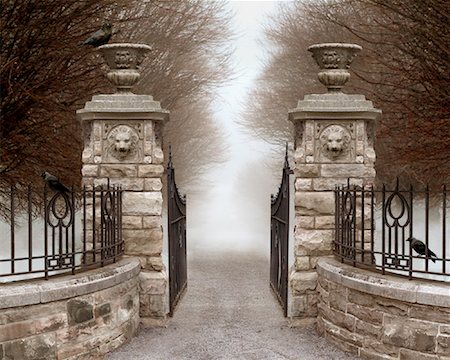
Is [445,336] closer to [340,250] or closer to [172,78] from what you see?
[340,250]

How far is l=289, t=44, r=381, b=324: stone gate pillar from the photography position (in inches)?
327

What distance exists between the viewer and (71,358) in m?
6.53

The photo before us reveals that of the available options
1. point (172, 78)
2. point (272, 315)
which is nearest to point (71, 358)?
point (272, 315)

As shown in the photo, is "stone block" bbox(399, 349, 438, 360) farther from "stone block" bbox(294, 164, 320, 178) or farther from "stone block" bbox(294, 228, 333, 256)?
"stone block" bbox(294, 164, 320, 178)

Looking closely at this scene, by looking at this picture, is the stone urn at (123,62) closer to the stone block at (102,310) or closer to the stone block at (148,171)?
the stone block at (148,171)

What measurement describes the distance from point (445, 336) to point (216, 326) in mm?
3097

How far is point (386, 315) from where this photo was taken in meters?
6.54

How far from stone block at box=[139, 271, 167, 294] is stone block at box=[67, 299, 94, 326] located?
170cm

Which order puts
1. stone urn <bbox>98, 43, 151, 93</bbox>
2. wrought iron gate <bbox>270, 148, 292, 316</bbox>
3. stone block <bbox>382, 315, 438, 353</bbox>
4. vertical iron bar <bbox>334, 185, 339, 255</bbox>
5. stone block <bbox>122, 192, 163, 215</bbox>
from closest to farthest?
1. stone block <bbox>382, 315, 438, 353</bbox>
2. vertical iron bar <bbox>334, 185, 339, 255</bbox>
3. stone block <bbox>122, 192, 163, 215</bbox>
4. stone urn <bbox>98, 43, 151, 93</bbox>
5. wrought iron gate <bbox>270, 148, 292, 316</bbox>

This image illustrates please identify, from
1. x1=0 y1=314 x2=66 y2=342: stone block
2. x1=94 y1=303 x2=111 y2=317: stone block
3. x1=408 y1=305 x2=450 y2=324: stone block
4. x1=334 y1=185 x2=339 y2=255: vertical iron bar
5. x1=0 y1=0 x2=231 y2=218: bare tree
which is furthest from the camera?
x1=0 y1=0 x2=231 y2=218: bare tree

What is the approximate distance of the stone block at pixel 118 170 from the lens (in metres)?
8.39

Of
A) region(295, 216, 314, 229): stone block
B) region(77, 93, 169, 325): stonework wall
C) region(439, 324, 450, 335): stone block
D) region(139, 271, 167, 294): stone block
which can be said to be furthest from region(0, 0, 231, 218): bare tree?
region(439, 324, 450, 335): stone block

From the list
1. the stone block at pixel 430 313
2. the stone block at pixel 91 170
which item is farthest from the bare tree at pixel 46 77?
the stone block at pixel 430 313

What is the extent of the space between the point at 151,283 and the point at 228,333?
123cm
